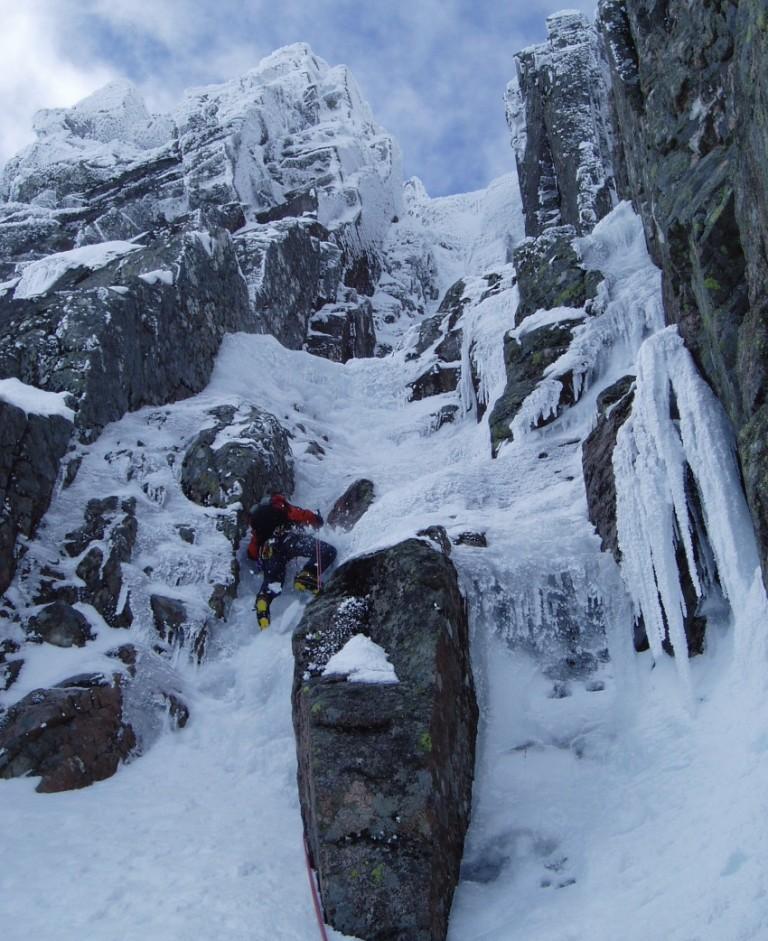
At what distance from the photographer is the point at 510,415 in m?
15.0

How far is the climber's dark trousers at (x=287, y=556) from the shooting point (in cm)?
1239

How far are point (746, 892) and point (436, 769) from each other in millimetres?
2857

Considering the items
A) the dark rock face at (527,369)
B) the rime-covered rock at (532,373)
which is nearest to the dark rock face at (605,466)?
the rime-covered rock at (532,373)

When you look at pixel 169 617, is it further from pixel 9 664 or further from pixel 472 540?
pixel 472 540

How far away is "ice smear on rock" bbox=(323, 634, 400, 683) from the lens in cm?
792

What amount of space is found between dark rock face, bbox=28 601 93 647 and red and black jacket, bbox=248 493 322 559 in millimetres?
2986

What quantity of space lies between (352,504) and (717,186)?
9.49m

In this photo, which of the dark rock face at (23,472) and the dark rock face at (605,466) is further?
the dark rock face at (23,472)

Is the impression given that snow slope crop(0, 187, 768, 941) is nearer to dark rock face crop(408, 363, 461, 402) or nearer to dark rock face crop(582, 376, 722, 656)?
dark rock face crop(582, 376, 722, 656)

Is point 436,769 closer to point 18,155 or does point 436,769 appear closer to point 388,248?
point 388,248

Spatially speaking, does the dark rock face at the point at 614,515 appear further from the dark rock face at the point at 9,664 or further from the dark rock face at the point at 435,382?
the dark rock face at the point at 435,382

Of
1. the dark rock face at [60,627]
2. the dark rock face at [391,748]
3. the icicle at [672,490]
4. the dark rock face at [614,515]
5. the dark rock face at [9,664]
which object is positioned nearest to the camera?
the dark rock face at [391,748]

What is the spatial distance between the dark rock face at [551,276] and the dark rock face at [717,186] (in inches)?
227

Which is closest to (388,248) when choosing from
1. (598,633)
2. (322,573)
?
(322,573)
